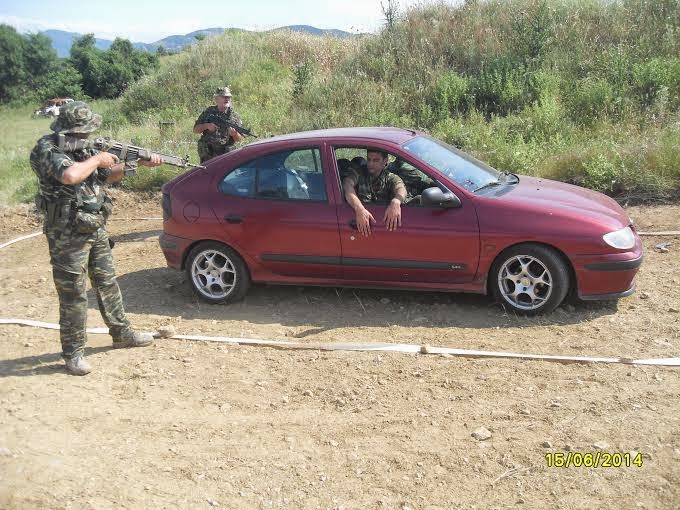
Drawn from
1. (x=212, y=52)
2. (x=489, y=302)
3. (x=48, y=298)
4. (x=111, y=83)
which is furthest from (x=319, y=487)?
(x=111, y=83)

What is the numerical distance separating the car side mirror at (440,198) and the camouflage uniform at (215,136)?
4269 mm

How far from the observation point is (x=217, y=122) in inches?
374

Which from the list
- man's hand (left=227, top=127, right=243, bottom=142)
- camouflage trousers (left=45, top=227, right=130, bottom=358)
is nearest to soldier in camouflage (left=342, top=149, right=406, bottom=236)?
camouflage trousers (left=45, top=227, right=130, bottom=358)

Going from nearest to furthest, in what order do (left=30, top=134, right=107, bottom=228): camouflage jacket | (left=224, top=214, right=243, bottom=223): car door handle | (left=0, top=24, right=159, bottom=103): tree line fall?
(left=30, top=134, right=107, bottom=228): camouflage jacket, (left=224, top=214, right=243, bottom=223): car door handle, (left=0, top=24, right=159, bottom=103): tree line

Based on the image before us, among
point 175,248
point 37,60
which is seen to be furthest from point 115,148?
point 37,60

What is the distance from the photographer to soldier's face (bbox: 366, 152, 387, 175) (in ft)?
21.2

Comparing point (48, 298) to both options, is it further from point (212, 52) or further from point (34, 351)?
point (212, 52)

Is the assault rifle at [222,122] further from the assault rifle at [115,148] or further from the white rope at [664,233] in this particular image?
the white rope at [664,233]

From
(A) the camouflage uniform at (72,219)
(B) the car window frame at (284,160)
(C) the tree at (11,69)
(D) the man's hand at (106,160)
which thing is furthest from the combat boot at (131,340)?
(C) the tree at (11,69)

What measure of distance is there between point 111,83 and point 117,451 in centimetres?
4349

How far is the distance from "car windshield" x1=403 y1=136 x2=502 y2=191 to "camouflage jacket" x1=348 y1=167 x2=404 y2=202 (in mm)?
308

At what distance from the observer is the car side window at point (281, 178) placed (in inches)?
261

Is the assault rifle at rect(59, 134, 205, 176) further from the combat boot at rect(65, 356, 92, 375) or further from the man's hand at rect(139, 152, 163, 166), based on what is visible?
the combat boot at rect(65, 356, 92, 375)

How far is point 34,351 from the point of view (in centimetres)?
602
